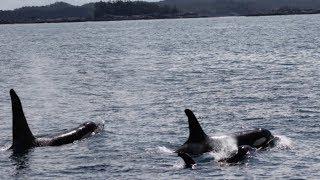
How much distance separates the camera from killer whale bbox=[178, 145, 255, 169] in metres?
29.2

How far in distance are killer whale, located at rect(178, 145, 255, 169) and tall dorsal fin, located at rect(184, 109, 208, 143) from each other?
1.24m

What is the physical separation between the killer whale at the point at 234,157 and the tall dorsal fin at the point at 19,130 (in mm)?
7949

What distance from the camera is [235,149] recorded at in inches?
1251

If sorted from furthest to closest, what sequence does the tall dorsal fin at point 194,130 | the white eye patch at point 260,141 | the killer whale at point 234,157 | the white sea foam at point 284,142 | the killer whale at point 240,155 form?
the white sea foam at point 284,142 → the white eye patch at point 260,141 → the tall dorsal fin at point 194,130 → the killer whale at point 240,155 → the killer whale at point 234,157

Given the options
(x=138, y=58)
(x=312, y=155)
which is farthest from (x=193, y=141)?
(x=138, y=58)

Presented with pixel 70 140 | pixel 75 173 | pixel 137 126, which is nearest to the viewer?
pixel 75 173

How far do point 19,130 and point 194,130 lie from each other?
8.68m

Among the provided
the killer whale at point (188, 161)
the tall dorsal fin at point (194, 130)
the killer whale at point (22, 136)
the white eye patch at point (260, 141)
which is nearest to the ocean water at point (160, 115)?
the killer whale at point (188, 161)

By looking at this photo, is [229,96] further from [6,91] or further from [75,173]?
[75,173]

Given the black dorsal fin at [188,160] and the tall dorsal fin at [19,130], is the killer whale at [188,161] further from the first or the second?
the tall dorsal fin at [19,130]

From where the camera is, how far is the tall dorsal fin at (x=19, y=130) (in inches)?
1291

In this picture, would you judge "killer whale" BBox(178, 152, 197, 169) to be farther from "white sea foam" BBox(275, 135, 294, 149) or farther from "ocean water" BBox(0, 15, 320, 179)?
"white sea foam" BBox(275, 135, 294, 149)

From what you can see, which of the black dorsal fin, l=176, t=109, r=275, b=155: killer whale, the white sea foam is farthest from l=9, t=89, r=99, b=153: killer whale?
the white sea foam

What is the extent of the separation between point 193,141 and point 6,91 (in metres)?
35.9
